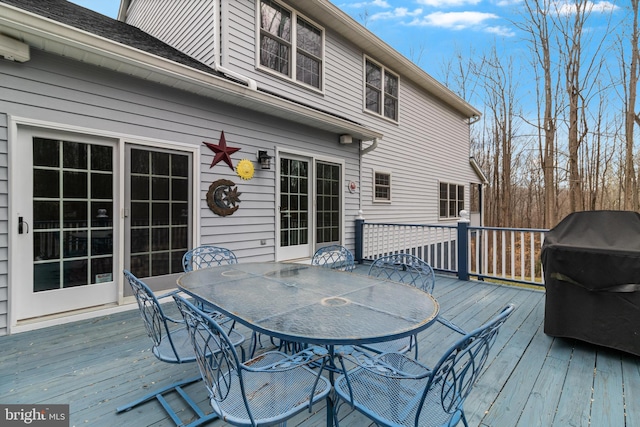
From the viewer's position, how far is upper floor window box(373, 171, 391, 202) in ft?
23.5

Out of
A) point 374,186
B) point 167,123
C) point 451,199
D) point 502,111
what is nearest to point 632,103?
point 451,199

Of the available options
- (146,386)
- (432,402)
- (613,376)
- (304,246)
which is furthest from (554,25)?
(146,386)

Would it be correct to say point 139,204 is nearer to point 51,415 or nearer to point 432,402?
point 51,415

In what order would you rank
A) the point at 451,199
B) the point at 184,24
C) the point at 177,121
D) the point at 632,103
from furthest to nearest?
the point at 451,199, the point at 632,103, the point at 184,24, the point at 177,121

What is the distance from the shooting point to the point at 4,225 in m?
2.76

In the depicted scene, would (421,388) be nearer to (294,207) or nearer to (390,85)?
(294,207)

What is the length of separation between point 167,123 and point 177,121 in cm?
13

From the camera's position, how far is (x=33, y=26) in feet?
8.14

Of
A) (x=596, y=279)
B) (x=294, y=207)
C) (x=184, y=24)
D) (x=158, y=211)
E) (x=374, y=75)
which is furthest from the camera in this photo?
(x=374, y=75)

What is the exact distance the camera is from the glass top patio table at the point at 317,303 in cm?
137

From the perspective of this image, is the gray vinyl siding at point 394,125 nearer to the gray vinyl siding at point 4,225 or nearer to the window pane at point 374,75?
the window pane at point 374,75

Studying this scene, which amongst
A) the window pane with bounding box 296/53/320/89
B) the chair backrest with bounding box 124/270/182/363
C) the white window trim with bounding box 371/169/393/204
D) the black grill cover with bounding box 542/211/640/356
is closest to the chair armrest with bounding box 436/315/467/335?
the black grill cover with bounding box 542/211/640/356

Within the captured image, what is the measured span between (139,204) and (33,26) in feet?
5.77

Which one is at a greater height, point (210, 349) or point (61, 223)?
point (61, 223)
